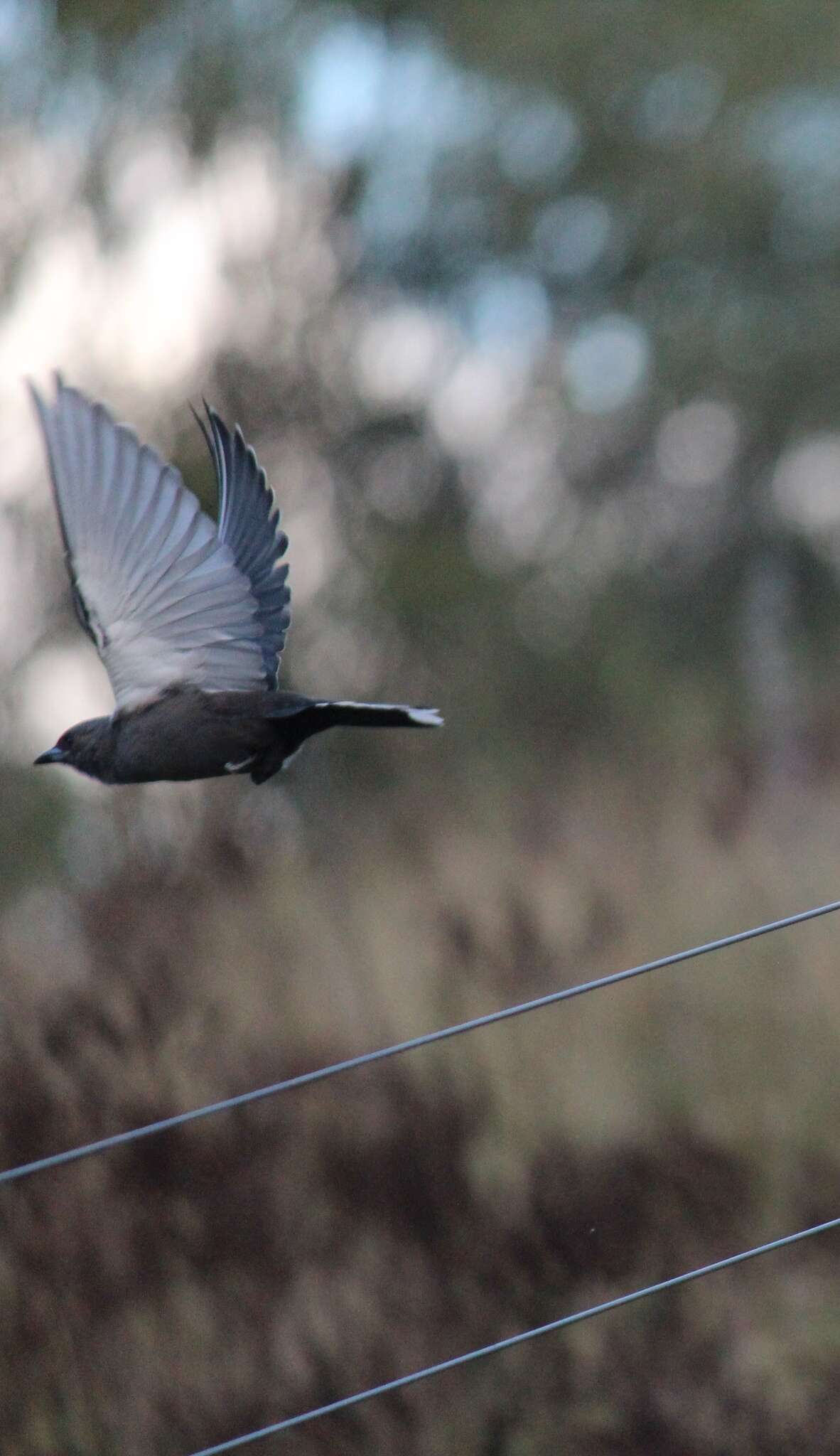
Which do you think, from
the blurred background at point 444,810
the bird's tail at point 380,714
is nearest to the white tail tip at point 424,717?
the bird's tail at point 380,714

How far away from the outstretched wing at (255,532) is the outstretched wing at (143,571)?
2 centimetres

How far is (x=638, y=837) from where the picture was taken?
205 inches

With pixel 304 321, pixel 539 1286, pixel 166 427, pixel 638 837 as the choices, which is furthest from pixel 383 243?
pixel 539 1286

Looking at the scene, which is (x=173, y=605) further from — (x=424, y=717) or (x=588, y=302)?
(x=588, y=302)

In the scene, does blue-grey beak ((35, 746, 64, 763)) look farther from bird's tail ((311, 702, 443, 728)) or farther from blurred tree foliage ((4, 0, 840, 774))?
blurred tree foliage ((4, 0, 840, 774))

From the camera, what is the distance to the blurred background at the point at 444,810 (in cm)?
374

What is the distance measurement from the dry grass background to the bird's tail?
1.50 meters

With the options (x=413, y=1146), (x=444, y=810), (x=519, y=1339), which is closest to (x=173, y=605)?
(x=519, y=1339)

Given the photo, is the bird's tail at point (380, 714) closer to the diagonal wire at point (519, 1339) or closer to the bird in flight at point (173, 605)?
the bird in flight at point (173, 605)

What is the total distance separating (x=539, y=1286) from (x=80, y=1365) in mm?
1136

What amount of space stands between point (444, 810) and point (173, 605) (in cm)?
363

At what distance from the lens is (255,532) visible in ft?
8.59

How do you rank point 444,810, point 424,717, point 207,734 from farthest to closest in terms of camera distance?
1. point 444,810
2. point 207,734
3. point 424,717

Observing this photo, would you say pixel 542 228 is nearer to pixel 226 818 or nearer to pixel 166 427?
pixel 166 427
